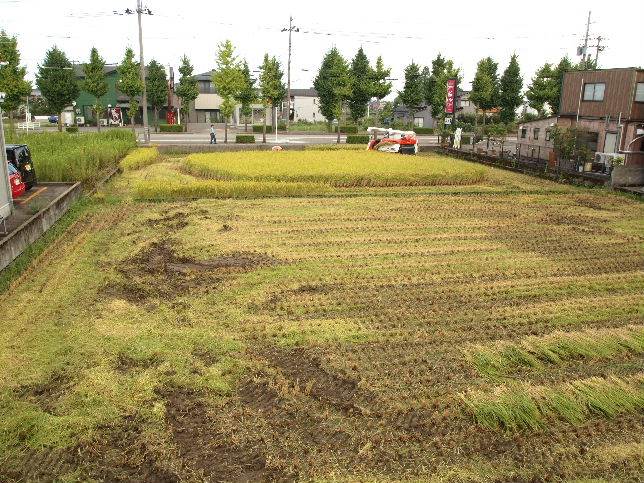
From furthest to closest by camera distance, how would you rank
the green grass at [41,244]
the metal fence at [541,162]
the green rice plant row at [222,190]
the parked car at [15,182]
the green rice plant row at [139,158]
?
the green rice plant row at [139,158], the metal fence at [541,162], the green rice plant row at [222,190], the parked car at [15,182], the green grass at [41,244]

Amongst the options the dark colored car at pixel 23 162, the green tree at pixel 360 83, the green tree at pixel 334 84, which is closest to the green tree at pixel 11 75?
the dark colored car at pixel 23 162

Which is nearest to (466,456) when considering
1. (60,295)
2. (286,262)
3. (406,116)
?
(286,262)

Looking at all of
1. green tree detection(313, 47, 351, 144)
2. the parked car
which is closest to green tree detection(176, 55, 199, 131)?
green tree detection(313, 47, 351, 144)

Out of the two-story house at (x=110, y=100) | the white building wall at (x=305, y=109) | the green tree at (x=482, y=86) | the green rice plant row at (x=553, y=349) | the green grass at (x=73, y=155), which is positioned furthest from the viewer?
the white building wall at (x=305, y=109)

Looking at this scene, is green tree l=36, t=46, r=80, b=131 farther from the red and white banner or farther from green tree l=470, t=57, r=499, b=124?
green tree l=470, t=57, r=499, b=124

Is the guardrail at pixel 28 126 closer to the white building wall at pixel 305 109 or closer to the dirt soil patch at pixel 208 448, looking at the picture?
the white building wall at pixel 305 109

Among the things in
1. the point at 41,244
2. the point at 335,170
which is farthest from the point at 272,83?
the point at 41,244

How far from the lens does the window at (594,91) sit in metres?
23.0

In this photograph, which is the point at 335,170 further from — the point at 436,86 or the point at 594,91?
the point at 436,86

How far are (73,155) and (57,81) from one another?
24254mm

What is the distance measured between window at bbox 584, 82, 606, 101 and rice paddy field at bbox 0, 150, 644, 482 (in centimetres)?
1253

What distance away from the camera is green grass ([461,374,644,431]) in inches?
212

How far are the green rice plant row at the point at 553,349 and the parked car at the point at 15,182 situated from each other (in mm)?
12812

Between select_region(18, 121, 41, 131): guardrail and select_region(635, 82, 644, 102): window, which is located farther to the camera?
select_region(18, 121, 41, 131): guardrail
